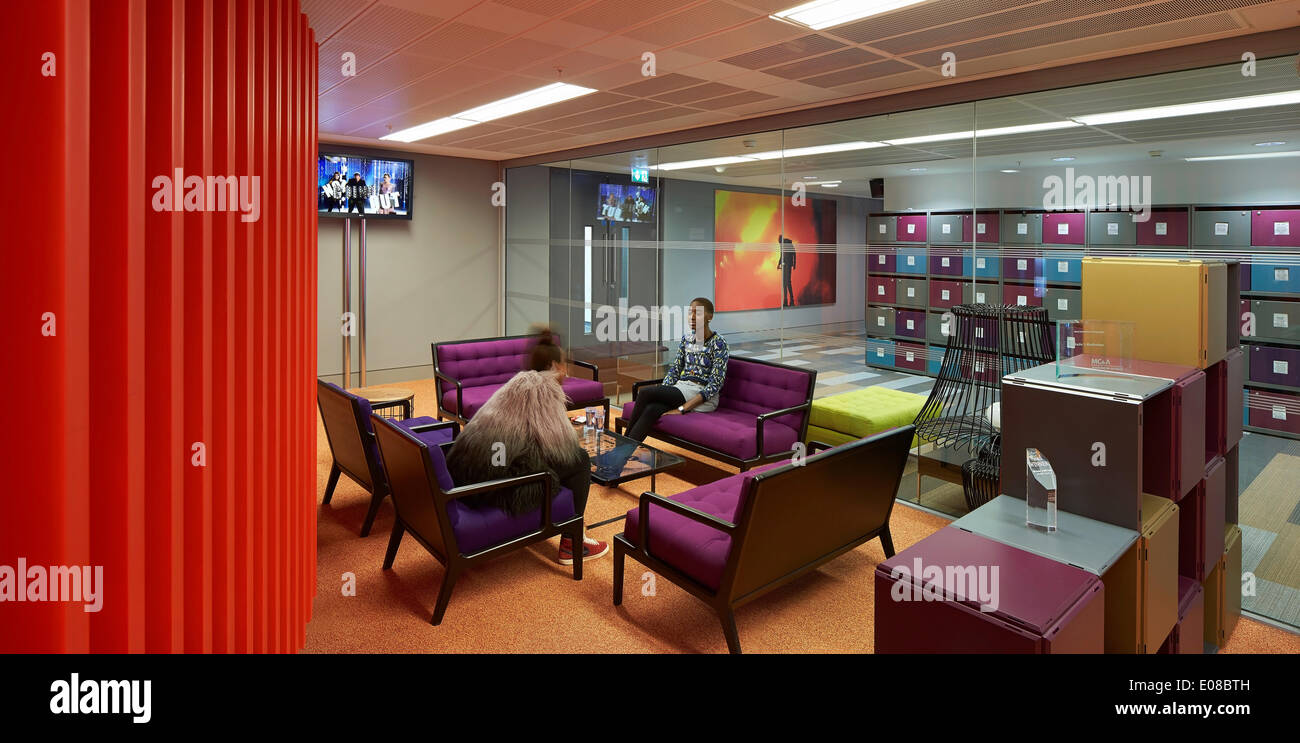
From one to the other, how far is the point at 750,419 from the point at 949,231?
191cm

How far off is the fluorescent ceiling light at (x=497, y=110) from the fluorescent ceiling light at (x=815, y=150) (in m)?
1.66

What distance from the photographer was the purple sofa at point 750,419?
492 cm

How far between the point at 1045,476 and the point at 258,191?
2535 millimetres

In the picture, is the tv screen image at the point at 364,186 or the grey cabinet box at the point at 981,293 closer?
the grey cabinet box at the point at 981,293

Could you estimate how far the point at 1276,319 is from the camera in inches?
141

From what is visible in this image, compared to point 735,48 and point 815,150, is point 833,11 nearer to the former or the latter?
point 735,48

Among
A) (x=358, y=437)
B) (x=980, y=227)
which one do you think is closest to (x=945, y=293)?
(x=980, y=227)

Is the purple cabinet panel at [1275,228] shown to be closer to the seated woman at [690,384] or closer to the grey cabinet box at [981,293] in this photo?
the grey cabinet box at [981,293]

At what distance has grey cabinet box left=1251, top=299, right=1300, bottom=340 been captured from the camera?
3525mm

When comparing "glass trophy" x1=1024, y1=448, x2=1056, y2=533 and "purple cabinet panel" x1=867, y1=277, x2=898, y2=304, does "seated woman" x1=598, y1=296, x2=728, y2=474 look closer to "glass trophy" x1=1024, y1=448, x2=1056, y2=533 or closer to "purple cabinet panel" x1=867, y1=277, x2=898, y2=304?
"purple cabinet panel" x1=867, y1=277, x2=898, y2=304

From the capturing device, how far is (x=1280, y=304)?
11.6 ft

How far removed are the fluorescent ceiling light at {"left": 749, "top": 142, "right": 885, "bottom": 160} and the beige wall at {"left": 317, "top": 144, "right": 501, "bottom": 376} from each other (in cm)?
476

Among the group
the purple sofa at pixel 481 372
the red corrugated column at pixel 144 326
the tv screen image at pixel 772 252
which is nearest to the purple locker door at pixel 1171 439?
the red corrugated column at pixel 144 326

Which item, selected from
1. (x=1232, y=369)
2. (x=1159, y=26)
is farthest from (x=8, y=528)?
(x=1159, y=26)
